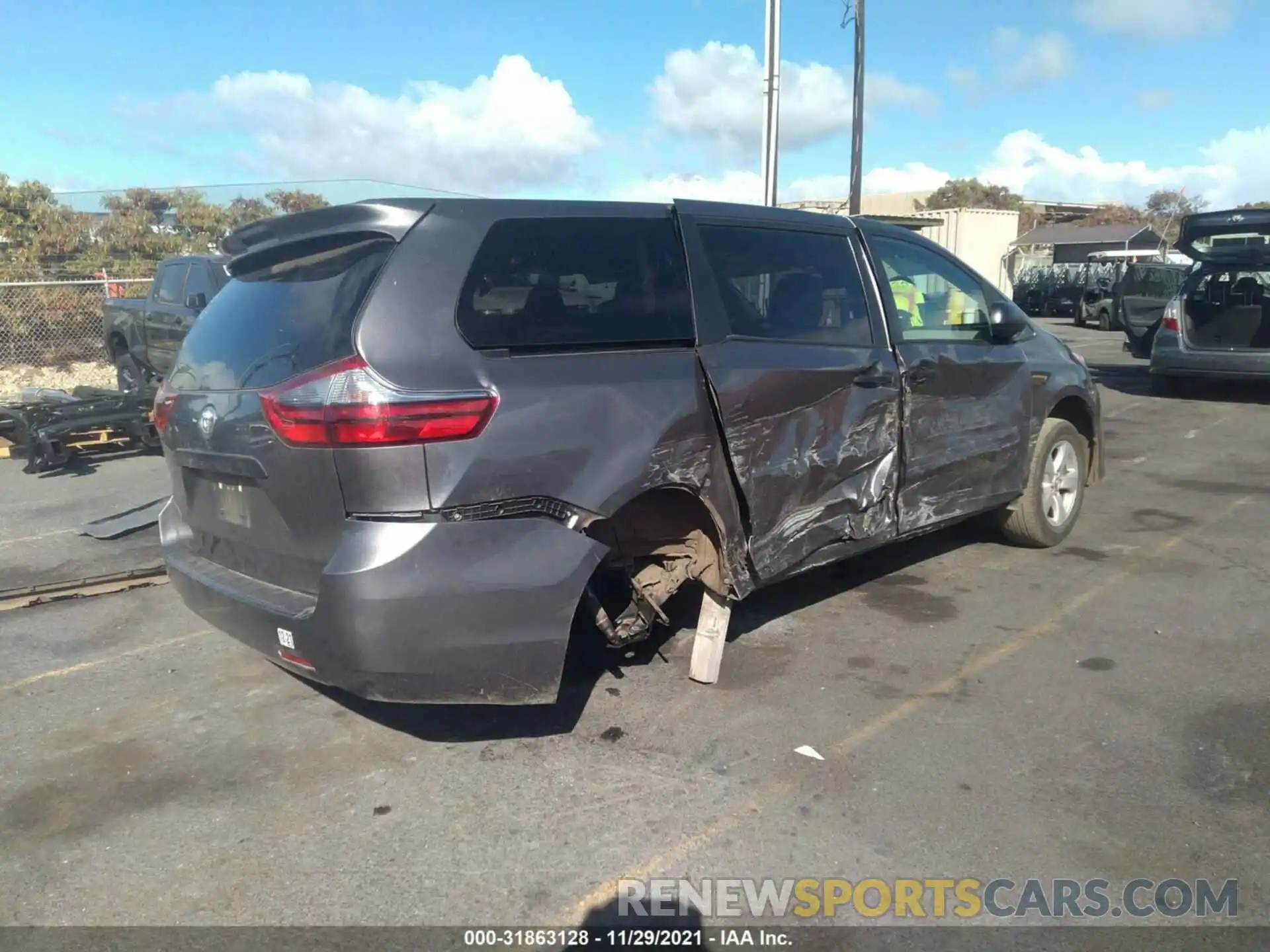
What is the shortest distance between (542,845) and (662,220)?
2.33 m

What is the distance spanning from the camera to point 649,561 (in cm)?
391

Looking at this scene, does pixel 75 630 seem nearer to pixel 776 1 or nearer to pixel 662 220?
pixel 662 220

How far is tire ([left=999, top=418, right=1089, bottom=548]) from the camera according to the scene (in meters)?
5.61

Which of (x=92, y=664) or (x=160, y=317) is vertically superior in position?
(x=160, y=317)

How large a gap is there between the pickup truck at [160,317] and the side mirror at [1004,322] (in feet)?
23.5

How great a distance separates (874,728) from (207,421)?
270cm

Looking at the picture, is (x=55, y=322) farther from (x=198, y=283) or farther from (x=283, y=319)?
(x=283, y=319)

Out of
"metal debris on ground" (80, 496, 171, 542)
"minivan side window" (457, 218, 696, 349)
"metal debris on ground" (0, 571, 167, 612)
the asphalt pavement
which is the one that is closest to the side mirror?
the asphalt pavement

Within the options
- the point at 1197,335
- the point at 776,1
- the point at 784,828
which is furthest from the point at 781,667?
the point at 776,1

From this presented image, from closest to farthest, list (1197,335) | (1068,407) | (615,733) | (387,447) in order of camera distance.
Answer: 1. (387,447)
2. (615,733)
3. (1068,407)
4. (1197,335)

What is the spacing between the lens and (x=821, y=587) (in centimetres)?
532

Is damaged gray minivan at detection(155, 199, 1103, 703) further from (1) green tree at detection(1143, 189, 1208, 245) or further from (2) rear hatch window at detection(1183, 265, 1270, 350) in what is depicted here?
(1) green tree at detection(1143, 189, 1208, 245)

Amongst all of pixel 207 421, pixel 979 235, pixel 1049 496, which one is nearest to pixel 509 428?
pixel 207 421

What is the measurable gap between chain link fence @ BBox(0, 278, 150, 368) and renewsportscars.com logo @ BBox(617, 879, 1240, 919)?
14.0m
